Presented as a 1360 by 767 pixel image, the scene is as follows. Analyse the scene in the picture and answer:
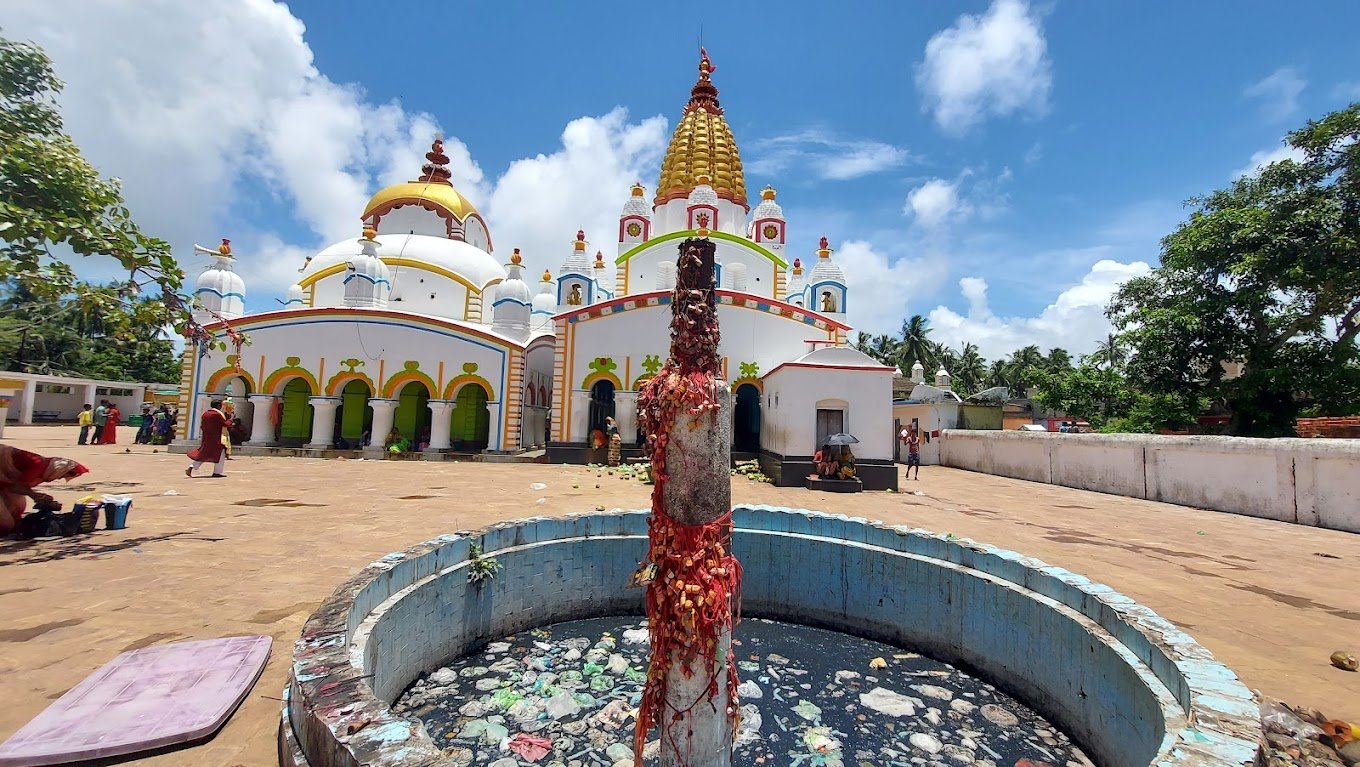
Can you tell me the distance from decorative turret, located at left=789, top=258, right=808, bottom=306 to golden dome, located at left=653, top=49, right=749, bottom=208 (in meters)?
3.88

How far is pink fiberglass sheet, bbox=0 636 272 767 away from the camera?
8.20ft

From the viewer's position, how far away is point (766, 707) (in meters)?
4.37

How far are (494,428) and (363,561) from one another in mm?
13330

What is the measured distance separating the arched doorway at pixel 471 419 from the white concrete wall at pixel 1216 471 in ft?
56.7

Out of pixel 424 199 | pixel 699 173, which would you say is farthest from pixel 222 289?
pixel 699 173

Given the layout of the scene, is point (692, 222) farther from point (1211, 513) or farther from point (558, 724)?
point (558, 724)

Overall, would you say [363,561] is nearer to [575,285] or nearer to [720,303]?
[720,303]

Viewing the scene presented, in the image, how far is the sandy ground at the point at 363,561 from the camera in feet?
12.2

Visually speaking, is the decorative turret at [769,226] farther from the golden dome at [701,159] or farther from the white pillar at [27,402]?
the white pillar at [27,402]

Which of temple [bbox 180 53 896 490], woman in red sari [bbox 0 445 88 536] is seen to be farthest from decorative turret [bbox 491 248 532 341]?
woman in red sari [bbox 0 445 88 536]

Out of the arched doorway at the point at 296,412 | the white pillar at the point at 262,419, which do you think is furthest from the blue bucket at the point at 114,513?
the arched doorway at the point at 296,412

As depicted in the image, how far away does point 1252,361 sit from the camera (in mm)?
16391

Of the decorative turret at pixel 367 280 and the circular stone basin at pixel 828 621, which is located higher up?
the decorative turret at pixel 367 280

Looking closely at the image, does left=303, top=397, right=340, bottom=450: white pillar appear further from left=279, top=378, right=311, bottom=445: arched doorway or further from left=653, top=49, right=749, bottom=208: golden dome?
left=653, top=49, right=749, bottom=208: golden dome
